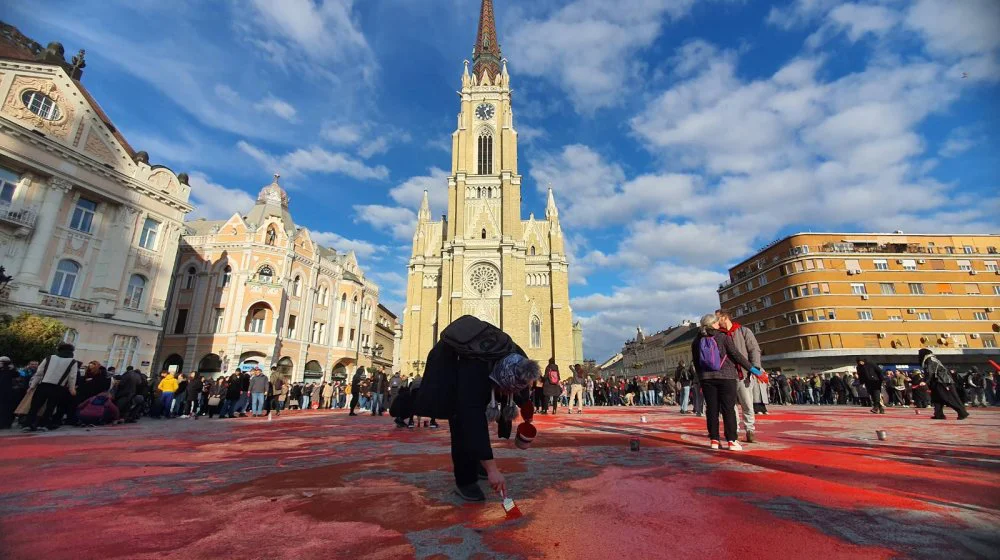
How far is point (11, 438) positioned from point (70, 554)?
809cm

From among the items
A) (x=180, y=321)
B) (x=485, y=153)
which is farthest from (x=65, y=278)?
(x=485, y=153)

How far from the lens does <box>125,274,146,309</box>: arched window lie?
20141 millimetres

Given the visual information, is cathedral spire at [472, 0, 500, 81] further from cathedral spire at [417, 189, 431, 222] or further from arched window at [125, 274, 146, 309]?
arched window at [125, 274, 146, 309]

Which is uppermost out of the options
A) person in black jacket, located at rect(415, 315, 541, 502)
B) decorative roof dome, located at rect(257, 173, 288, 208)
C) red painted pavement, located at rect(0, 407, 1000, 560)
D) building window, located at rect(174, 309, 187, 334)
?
decorative roof dome, located at rect(257, 173, 288, 208)

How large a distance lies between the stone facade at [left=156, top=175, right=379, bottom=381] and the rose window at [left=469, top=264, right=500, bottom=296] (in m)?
13.5

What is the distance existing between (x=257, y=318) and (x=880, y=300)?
5348cm

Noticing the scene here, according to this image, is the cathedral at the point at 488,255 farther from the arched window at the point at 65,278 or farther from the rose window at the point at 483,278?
the arched window at the point at 65,278

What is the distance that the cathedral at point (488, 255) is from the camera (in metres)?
38.3

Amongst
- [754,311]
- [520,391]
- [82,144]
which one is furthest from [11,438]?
[754,311]

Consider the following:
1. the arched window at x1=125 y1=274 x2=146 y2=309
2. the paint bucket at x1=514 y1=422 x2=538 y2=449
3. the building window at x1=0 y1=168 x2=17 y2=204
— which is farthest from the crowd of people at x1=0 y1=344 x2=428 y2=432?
the building window at x1=0 y1=168 x2=17 y2=204

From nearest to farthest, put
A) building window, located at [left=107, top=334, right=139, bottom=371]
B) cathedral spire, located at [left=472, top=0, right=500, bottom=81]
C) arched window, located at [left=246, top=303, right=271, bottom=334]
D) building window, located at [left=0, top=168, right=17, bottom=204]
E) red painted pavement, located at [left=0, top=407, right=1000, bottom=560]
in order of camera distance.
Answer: red painted pavement, located at [left=0, top=407, right=1000, bottom=560]
building window, located at [left=0, top=168, right=17, bottom=204]
building window, located at [left=107, top=334, right=139, bottom=371]
arched window, located at [left=246, top=303, right=271, bottom=334]
cathedral spire, located at [left=472, top=0, right=500, bottom=81]

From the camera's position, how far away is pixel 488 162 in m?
44.8

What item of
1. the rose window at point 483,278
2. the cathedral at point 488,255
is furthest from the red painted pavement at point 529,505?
the rose window at point 483,278

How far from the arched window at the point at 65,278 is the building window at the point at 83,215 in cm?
164
